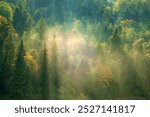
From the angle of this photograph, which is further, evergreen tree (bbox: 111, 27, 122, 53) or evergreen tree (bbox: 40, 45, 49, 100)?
evergreen tree (bbox: 111, 27, 122, 53)

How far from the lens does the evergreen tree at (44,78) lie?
394 inches

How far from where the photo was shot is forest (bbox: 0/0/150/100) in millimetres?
10133

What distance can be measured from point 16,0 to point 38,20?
30.3 inches

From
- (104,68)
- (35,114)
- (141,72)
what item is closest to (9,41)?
(104,68)

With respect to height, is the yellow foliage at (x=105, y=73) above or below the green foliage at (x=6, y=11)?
below

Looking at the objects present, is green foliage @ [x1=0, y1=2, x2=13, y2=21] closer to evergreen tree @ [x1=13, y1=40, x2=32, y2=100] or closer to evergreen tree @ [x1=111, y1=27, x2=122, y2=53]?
evergreen tree @ [x1=13, y1=40, x2=32, y2=100]

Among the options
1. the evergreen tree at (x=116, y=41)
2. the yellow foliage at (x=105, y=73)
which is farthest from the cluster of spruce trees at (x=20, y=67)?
the evergreen tree at (x=116, y=41)

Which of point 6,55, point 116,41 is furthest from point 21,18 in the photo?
point 116,41

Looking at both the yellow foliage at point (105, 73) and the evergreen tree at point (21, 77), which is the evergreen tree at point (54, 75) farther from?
the yellow foliage at point (105, 73)

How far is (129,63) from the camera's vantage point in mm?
10875

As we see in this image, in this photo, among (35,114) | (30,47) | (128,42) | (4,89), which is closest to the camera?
(35,114)

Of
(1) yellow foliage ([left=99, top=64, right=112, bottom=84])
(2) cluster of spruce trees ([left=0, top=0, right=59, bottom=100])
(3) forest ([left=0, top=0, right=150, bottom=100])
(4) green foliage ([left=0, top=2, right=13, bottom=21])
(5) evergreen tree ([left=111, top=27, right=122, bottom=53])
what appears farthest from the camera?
(5) evergreen tree ([left=111, top=27, right=122, bottom=53])

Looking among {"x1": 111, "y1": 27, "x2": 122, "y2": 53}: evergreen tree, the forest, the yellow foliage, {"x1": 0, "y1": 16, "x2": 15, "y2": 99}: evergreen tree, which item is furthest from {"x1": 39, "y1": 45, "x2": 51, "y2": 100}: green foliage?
{"x1": 111, "y1": 27, "x2": 122, "y2": 53}: evergreen tree

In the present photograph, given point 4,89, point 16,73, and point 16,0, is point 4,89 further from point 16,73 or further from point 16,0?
point 16,0
